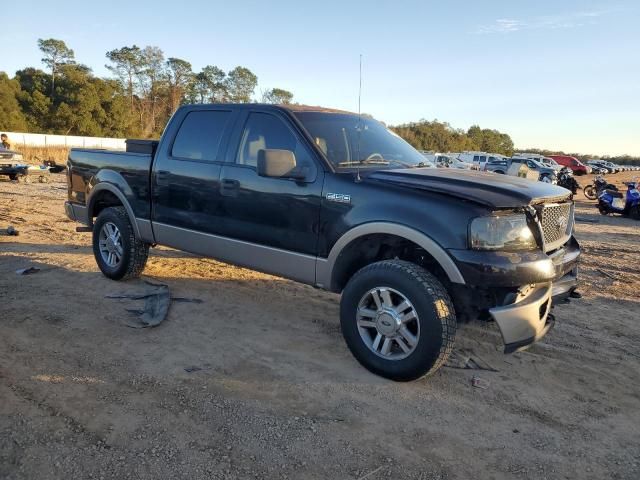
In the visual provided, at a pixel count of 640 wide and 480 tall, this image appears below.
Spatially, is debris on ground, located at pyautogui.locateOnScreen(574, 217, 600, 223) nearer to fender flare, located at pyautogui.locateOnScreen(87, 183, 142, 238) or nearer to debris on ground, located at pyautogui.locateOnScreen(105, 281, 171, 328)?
debris on ground, located at pyautogui.locateOnScreen(105, 281, 171, 328)

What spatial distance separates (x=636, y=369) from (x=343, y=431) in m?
2.57

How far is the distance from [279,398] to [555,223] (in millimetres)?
2400

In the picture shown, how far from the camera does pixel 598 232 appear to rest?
1136 centimetres

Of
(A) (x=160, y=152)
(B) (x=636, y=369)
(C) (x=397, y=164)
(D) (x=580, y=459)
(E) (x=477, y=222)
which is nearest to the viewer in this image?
(D) (x=580, y=459)

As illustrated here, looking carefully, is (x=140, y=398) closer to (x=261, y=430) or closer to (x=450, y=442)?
(x=261, y=430)

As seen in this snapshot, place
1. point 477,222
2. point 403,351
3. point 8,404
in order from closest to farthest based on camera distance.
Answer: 1. point 8,404
2. point 477,222
3. point 403,351

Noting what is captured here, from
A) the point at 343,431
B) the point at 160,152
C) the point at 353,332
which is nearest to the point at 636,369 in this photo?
the point at 353,332

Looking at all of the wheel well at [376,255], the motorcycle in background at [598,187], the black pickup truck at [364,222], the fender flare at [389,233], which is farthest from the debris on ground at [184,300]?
the motorcycle in background at [598,187]

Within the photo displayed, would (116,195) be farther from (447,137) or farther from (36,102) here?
(447,137)

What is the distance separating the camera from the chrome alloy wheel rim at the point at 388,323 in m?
3.46

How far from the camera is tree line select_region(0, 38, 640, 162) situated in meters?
49.7

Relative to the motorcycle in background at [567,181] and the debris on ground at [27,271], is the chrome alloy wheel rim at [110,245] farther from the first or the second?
the motorcycle in background at [567,181]

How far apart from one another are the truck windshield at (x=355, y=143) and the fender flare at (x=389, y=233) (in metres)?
0.67

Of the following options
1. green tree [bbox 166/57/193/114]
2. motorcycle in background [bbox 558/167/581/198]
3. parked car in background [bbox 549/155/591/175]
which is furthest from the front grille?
green tree [bbox 166/57/193/114]
